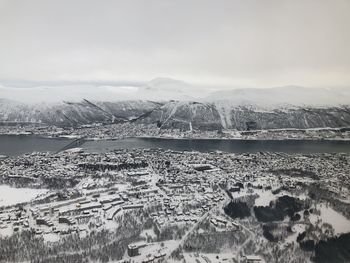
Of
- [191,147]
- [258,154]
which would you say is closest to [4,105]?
[191,147]

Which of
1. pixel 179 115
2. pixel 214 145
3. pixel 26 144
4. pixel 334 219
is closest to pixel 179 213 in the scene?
pixel 334 219

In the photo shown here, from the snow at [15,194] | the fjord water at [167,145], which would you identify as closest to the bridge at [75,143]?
the fjord water at [167,145]

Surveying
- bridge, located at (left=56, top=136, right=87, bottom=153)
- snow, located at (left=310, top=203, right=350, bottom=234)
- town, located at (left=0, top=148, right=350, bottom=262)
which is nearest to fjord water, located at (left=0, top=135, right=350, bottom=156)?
bridge, located at (left=56, top=136, right=87, bottom=153)

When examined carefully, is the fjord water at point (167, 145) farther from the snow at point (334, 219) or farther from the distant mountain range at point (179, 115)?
the snow at point (334, 219)

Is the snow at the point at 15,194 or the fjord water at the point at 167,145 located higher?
the fjord water at the point at 167,145

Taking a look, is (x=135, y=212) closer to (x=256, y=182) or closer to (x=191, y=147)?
(x=256, y=182)
